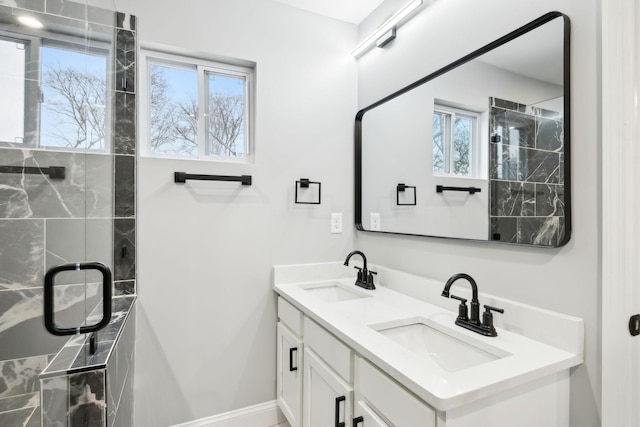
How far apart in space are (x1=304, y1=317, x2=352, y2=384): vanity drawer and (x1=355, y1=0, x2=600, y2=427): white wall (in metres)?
0.65

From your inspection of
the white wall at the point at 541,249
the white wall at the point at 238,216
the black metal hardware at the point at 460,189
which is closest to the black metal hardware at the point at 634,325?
the white wall at the point at 541,249

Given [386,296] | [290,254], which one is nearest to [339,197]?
[290,254]

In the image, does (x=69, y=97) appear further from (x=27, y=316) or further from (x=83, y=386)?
(x=83, y=386)

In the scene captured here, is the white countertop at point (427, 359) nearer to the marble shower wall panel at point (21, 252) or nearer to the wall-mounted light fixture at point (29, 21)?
the marble shower wall panel at point (21, 252)

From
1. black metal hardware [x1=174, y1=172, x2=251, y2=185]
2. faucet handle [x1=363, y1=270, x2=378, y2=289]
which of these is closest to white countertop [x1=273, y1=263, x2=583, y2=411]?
faucet handle [x1=363, y1=270, x2=378, y2=289]

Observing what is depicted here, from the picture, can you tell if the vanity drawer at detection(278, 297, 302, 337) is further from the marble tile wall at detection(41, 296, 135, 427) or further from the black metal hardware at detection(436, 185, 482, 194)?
the black metal hardware at detection(436, 185, 482, 194)

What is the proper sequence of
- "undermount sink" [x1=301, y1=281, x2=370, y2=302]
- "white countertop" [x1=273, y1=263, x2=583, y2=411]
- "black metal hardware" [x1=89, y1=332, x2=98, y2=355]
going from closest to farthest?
"white countertop" [x1=273, y1=263, x2=583, y2=411] < "black metal hardware" [x1=89, y1=332, x2=98, y2=355] < "undermount sink" [x1=301, y1=281, x2=370, y2=302]

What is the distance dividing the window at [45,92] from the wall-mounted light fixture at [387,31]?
1.50 meters

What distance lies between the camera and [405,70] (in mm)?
1820

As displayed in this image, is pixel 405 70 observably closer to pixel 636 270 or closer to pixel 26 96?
pixel 636 270

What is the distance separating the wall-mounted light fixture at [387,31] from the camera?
1671mm

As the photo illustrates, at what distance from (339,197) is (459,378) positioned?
1444 mm

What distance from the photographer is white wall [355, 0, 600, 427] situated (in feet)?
3.31

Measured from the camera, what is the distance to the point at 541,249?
1.14 meters
